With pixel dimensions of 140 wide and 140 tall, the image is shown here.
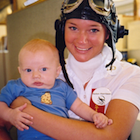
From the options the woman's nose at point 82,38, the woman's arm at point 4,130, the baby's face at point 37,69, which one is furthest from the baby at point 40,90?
the woman's nose at point 82,38

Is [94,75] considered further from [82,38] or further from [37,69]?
[37,69]

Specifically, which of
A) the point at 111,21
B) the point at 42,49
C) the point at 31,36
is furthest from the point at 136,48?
the point at 42,49

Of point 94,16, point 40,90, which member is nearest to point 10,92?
point 40,90

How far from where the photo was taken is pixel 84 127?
3.12ft

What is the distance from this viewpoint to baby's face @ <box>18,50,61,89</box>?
1.15 meters

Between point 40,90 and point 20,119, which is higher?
point 40,90

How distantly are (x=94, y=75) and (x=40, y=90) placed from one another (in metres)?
0.43

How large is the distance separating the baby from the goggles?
0.32m

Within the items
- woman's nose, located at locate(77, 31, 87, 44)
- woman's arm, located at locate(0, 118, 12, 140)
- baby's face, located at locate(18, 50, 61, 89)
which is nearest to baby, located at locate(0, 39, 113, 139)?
baby's face, located at locate(18, 50, 61, 89)

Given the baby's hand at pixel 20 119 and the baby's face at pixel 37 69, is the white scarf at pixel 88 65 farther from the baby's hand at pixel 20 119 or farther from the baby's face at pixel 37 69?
the baby's hand at pixel 20 119

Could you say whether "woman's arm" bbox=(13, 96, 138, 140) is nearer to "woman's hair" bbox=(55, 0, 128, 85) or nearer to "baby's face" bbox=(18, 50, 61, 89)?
"baby's face" bbox=(18, 50, 61, 89)

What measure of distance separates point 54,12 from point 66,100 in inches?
41.9

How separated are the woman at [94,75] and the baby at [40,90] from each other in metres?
0.08

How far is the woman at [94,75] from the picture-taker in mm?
953
